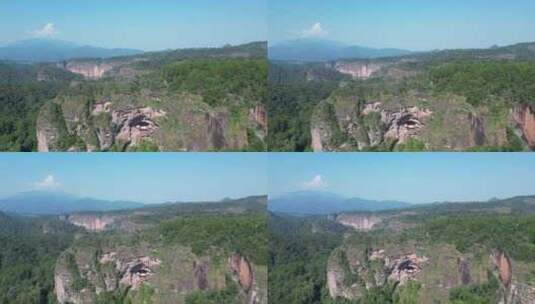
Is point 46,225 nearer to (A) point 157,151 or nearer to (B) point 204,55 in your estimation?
(A) point 157,151

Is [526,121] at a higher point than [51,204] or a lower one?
higher

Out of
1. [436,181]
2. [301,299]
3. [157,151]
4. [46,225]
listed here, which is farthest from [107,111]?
[436,181]

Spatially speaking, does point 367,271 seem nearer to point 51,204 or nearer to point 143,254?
point 143,254

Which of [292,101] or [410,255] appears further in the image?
[410,255]

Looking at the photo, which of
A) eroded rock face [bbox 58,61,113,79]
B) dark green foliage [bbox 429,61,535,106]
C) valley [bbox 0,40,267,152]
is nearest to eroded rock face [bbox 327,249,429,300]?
valley [bbox 0,40,267,152]

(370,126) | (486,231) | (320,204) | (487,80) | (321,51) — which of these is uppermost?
(321,51)

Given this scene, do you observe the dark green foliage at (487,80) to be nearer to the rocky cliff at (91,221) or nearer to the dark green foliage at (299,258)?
the dark green foliage at (299,258)

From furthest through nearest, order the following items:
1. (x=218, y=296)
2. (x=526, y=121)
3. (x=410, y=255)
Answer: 1. (x=410, y=255)
2. (x=218, y=296)
3. (x=526, y=121)

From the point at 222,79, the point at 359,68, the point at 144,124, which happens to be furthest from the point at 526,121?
the point at 144,124
